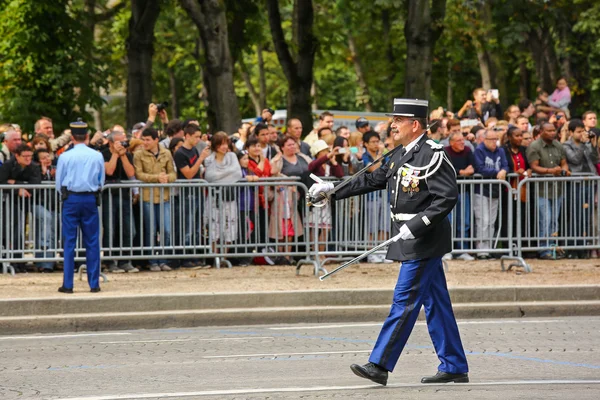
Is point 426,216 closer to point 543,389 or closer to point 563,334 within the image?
Result: point 543,389

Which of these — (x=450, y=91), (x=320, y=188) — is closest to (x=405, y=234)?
(x=320, y=188)

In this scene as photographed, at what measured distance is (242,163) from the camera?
16.6 meters

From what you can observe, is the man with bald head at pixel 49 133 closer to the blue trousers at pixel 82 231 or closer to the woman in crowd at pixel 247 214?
the woman in crowd at pixel 247 214

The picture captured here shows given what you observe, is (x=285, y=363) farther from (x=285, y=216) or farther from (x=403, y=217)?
(x=285, y=216)

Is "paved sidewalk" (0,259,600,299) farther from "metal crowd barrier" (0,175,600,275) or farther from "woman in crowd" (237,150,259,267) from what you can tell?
"woman in crowd" (237,150,259,267)

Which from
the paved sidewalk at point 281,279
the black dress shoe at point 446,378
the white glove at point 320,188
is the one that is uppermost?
the white glove at point 320,188

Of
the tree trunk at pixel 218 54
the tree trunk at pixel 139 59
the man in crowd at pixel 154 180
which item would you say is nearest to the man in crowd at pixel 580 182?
the man in crowd at pixel 154 180

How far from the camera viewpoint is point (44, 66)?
Answer: 94.7 feet

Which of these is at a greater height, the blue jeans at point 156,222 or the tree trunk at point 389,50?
the tree trunk at point 389,50

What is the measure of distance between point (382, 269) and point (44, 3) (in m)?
14.4

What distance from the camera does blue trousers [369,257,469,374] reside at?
8422 millimetres

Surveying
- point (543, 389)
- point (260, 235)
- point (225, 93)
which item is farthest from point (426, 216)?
point (225, 93)

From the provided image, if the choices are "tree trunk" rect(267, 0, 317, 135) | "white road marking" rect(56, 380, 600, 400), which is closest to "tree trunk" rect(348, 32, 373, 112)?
"tree trunk" rect(267, 0, 317, 135)

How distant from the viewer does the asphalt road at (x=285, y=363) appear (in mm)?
8391
